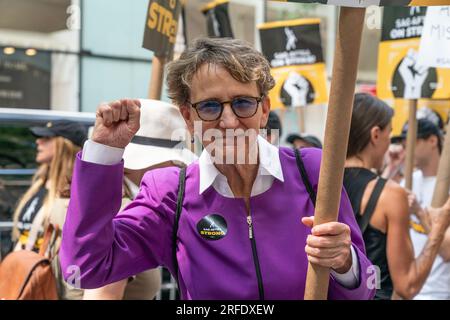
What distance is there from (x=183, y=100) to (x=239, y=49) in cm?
19

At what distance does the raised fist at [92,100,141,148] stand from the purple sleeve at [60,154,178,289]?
0.19 ft

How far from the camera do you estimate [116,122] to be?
157 cm

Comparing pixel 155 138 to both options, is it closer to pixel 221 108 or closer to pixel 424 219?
pixel 221 108

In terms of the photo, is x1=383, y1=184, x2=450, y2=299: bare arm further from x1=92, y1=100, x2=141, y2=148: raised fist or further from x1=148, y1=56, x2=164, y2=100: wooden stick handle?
x1=92, y1=100, x2=141, y2=148: raised fist

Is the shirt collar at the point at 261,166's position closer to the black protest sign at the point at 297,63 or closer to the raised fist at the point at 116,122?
the raised fist at the point at 116,122

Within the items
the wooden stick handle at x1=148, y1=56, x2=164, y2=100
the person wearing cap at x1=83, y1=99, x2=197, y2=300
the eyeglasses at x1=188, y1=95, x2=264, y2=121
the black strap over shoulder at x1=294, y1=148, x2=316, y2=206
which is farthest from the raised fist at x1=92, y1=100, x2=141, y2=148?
the wooden stick handle at x1=148, y1=56, x2=164, y2=100

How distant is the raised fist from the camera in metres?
1.54

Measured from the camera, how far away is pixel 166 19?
2.99 m

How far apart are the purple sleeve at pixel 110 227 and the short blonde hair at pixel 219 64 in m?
0.22

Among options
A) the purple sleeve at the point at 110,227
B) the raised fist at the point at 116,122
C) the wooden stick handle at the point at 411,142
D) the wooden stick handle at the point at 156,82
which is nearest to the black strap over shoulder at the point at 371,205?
the wooden stick handle at the point at 411,142

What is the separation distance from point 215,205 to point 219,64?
339 millimetres

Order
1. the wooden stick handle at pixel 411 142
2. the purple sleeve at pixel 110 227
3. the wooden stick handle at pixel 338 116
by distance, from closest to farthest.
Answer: the wooden stick handle at pixel 338 116
the purple sleeve at pixel 110 227
the wooden stick handle at pixel 411 142

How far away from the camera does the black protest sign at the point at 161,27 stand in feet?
9.51

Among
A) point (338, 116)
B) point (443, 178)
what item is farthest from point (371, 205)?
point (338, 116)
